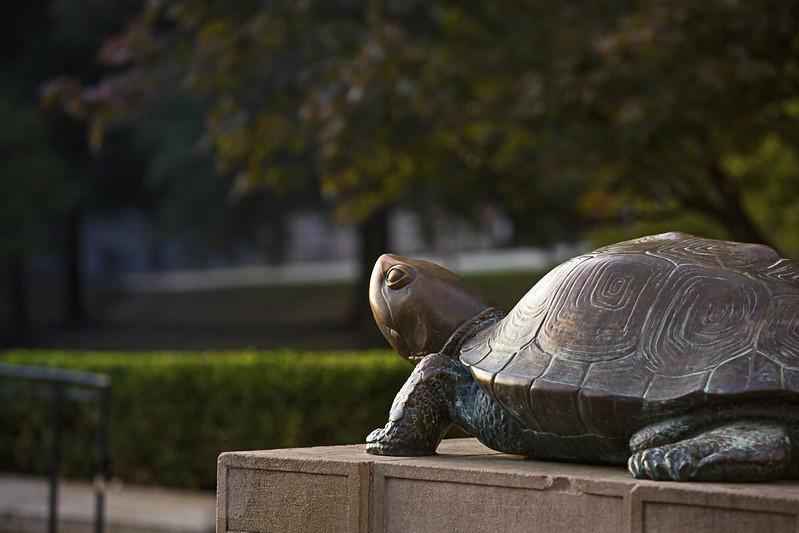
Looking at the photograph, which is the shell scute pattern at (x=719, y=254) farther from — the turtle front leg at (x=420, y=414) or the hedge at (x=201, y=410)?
the hedge at (x=201, y=410)

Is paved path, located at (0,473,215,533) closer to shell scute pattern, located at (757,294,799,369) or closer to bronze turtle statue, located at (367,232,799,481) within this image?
bronze turtle statue, located at (367,232,799,481)

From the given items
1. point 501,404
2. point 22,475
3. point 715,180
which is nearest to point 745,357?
point 501,404

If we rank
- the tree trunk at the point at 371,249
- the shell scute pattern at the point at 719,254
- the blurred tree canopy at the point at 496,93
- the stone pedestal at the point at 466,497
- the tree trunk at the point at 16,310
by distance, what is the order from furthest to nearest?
the tree trunk at the point at 16,310 → the tree trunk at the point at 371,249 → the blurred tree canopy at the point at 496,93 → the shell scute pattern at the point at 719,254 → the stone pedestal at the point at 466,497

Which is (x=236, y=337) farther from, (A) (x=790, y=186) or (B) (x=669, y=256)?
(B) (x=669, y=256)

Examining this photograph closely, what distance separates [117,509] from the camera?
9.45 m

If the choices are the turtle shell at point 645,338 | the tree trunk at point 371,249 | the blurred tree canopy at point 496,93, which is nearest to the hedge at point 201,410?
the blurred tree canopy at point 496,93

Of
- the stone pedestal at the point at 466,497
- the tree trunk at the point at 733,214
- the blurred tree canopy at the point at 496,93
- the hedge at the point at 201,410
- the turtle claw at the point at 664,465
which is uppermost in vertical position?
the blurred tree canopy at the point at 496,93

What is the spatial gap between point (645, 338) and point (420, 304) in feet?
3.19

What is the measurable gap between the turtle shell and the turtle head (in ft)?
1.05

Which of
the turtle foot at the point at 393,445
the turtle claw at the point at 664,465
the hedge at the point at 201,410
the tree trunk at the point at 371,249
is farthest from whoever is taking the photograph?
the tree trunk at the point at 371,249

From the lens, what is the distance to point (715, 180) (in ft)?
36.3

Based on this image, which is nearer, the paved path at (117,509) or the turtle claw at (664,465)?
the turtle claw at (664,465)

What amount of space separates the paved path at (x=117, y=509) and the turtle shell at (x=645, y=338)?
532 cm

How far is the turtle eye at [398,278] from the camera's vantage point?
4422 mm
